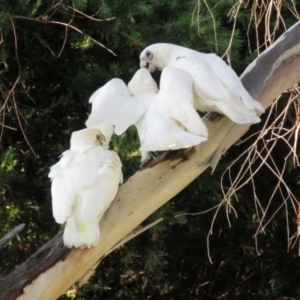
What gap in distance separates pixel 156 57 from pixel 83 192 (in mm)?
457

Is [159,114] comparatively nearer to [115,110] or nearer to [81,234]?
[115,110]

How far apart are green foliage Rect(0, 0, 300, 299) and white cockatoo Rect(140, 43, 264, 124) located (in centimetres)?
57

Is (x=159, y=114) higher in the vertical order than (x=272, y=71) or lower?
higher

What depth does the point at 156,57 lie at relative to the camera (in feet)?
5.58

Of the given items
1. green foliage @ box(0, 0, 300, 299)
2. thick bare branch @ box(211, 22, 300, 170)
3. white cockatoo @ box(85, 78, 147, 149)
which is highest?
white cockatoo @ box(85, 78, 147, 149)

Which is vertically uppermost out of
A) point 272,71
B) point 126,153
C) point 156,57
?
point 156,57

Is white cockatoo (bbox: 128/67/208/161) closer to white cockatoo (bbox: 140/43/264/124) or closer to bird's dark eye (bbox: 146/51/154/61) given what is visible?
white cockatoo (bbox: 140/43/264/124)

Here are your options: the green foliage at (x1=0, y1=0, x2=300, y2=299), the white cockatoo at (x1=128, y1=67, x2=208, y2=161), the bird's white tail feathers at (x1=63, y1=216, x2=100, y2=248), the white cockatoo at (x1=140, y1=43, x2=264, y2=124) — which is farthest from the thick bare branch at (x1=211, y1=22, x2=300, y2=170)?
the green foliage at (x1=0, y1=0, x2=300, y2=299)

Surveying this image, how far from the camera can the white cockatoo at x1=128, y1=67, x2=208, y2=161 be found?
135cm

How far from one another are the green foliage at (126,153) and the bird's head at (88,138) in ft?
2.16

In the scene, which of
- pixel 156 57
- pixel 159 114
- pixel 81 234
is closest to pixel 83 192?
pixel 81 234

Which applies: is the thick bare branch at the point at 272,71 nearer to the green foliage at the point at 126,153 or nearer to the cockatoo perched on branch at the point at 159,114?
the cockatoo perched on branch at the point at 159,114

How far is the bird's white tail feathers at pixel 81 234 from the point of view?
1.36 m

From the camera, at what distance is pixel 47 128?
2.53 m
